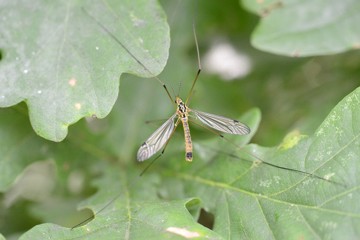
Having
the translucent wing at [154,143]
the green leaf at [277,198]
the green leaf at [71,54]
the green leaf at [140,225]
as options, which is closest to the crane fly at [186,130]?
the translucent wing at [154,143]

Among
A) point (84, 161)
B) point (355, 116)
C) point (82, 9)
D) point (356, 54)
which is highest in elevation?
point (355, 116)

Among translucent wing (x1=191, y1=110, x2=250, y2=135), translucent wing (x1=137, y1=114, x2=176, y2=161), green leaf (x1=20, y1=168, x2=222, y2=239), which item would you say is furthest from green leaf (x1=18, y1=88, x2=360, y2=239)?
translucent wing (x1=137, y1=114, x2=176, y2=161)

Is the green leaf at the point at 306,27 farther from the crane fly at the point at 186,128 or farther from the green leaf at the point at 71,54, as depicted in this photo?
the green leaf at the point at 71,54

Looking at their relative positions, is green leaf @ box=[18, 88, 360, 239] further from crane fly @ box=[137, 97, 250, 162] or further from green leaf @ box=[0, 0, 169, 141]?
green leaf @ box=[0, 0, 169, 141]

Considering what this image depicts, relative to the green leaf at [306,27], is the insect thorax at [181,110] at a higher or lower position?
lower

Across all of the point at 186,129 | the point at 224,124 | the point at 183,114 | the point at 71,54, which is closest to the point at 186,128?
the point at 186,129

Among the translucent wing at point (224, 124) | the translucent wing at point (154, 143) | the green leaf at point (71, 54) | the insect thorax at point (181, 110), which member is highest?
the green leaf at point (71, 54)

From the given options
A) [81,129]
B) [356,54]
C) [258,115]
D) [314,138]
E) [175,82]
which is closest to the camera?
[314,138]

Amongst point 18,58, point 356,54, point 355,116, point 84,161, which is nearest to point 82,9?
point 18,58

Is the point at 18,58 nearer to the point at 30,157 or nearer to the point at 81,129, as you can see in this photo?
the point at 30,157
